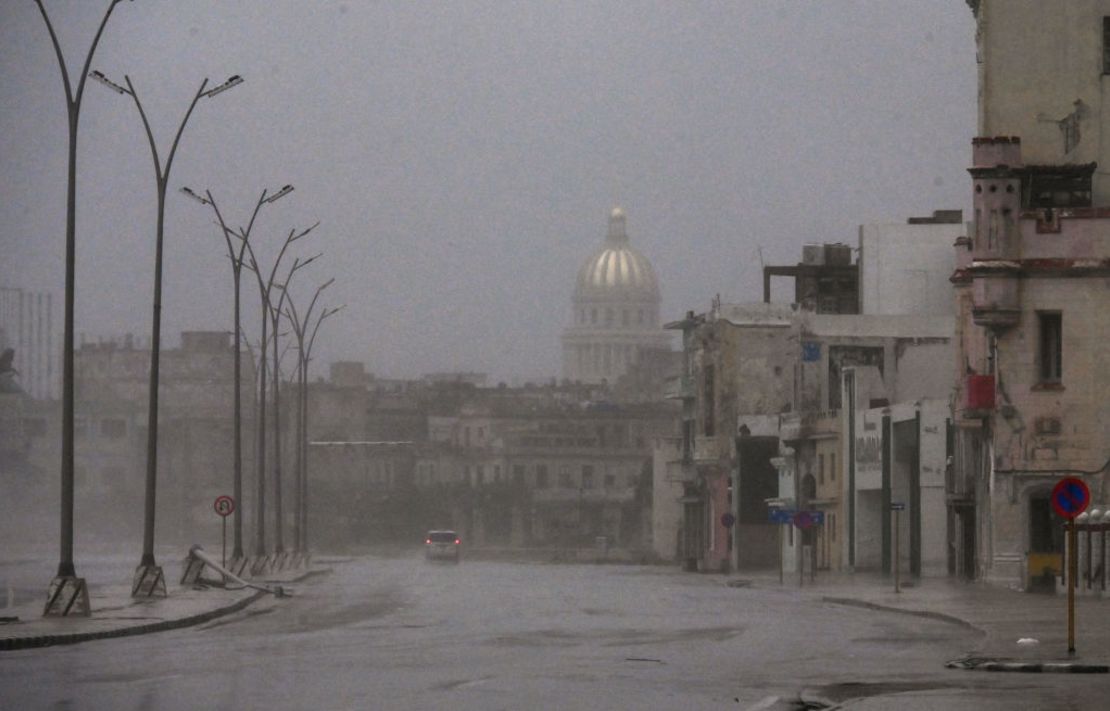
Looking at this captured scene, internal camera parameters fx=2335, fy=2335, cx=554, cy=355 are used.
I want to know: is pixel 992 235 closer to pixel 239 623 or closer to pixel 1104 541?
pixel 1104 541

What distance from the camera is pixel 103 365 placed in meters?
196

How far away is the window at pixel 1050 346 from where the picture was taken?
54.1 m

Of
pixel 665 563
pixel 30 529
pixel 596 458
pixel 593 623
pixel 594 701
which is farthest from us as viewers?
pixel 596 458

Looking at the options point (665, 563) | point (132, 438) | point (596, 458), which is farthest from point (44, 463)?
point (665, 563)

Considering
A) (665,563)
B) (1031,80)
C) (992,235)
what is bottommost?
(665,563)

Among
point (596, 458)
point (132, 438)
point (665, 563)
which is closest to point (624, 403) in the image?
point (596, 458)

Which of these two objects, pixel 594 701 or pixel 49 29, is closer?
pixel 594 701

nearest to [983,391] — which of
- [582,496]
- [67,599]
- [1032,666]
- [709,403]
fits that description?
[67,599]

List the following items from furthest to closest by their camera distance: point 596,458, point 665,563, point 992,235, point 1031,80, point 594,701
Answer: point 596,458 → point 665,563 → point 1031,80 → point 992,235 → point 594,701

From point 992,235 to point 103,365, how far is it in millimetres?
150652

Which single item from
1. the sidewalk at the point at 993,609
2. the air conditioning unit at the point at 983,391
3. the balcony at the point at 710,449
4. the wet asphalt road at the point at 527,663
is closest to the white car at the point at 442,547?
the balcony at the point at 710,449

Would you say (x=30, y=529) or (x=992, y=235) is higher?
(x=992, y=235)

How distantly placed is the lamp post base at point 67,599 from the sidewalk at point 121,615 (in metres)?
0.25

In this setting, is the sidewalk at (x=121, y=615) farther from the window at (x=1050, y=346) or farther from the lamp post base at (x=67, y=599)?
the window at (x=1050, y=346)
